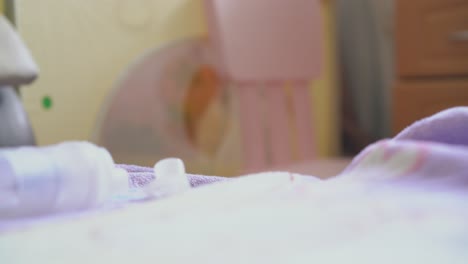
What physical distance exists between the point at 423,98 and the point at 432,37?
154 millimetres

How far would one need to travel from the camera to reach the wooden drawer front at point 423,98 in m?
1.28

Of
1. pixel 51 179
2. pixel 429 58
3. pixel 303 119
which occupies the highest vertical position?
pixel 51 179

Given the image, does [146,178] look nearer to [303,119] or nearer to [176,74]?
[176,74]

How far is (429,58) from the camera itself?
1352 millimetres

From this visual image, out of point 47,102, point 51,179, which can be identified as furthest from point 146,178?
point 47,102

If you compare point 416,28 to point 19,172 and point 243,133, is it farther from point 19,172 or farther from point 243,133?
point 19,172

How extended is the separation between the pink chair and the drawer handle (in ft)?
1.14

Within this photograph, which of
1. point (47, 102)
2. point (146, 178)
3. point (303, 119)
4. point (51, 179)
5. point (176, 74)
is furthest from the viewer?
point (303, 119)

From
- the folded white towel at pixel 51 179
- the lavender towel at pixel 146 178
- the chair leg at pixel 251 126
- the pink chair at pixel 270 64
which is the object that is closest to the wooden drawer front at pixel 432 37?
the pink chair at pixel 270 64

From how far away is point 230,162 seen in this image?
129cm

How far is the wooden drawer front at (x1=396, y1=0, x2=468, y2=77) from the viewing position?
129cm

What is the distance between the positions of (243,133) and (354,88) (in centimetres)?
63

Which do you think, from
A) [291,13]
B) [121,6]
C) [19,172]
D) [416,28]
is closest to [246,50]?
[291,13]

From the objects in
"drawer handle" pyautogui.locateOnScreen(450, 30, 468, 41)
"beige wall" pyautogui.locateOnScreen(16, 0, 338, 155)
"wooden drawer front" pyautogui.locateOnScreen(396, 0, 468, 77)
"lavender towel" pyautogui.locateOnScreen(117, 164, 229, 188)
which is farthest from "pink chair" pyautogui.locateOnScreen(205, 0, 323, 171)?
"lavender towel" pyautogui.locateOnScreen(117, 164, 229, 188)
